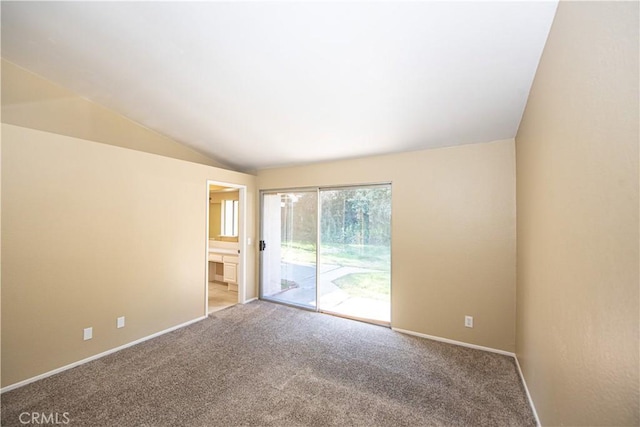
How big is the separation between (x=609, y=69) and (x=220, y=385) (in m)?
3.18

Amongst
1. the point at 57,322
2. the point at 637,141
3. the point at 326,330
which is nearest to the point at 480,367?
the point at 326,330

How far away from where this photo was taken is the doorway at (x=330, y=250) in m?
3.81

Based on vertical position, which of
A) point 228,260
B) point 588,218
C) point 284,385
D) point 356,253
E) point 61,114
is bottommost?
point 284,385

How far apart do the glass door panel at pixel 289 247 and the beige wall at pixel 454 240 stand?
136 cm

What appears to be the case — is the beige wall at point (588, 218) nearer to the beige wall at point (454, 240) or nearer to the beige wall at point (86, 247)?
the beige wall at point (454, 240)

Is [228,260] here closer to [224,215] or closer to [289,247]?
[224,215]

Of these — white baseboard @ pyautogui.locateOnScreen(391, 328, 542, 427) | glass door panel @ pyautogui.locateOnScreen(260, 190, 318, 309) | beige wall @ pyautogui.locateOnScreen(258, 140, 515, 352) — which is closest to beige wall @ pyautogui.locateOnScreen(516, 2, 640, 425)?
white baseboard @ pyautogui.locateOnScreen(391, 328, 542, 427)

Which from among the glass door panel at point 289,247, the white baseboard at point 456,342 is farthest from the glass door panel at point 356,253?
the white baseboard at point 456,342

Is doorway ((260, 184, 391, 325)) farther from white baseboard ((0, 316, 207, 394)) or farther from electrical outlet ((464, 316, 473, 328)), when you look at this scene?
white baseboard ((0, 316, 207, 394))

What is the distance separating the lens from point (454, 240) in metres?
3.15

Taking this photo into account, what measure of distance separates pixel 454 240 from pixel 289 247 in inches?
107

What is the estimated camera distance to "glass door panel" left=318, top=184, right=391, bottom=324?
148 inches

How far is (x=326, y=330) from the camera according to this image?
3521 millimetres

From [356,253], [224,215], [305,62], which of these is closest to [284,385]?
[356,253]
